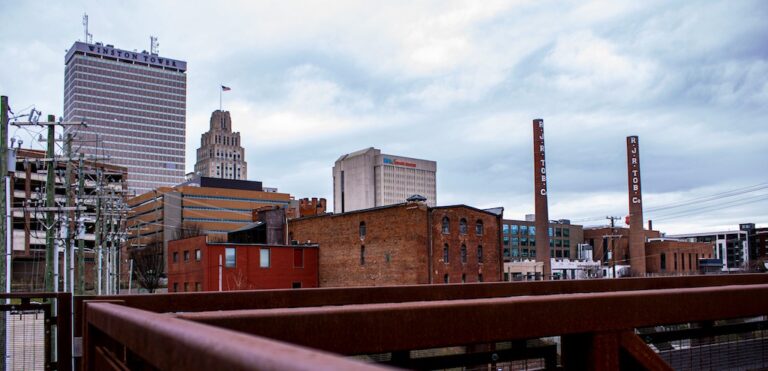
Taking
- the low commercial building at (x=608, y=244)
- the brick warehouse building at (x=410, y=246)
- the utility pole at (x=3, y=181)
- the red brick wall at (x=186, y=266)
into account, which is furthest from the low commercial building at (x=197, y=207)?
the utility pole at (x=3, y=181)

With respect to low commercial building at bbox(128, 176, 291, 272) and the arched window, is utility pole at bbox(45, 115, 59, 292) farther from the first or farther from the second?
low commercial building at bbox(128, 176, 291, 272)

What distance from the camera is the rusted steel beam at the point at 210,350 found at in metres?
1.21

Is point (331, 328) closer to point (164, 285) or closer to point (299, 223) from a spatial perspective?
point (299, 223)

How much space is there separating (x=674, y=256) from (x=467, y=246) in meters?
64.5

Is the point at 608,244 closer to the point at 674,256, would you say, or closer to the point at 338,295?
the point at 674,256

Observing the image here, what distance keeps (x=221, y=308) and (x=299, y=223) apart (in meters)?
56.4

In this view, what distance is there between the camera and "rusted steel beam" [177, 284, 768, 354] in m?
3.18

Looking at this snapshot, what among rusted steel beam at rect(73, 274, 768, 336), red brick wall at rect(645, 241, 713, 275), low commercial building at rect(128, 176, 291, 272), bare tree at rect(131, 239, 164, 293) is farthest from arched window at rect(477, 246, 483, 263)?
low commercial building at rect(128, 176, 291, 272)

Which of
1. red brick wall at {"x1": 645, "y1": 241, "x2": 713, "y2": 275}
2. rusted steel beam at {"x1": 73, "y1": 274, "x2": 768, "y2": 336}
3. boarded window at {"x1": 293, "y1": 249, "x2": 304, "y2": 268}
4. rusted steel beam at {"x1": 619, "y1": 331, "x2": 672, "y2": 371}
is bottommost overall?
red brick wall at {"x1": 645, "y1": 241, "x2": 713, "y2": 275}

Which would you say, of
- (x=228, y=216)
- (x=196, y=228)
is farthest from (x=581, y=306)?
(x=228, y=216)

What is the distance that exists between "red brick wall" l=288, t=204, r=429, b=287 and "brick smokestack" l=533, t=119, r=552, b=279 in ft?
109

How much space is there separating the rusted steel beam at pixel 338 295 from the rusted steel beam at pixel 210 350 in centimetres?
285

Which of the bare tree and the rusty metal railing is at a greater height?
the rusty metal railing

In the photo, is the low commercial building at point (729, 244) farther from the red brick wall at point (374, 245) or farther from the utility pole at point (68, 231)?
the utility pole at point (68, 231)
